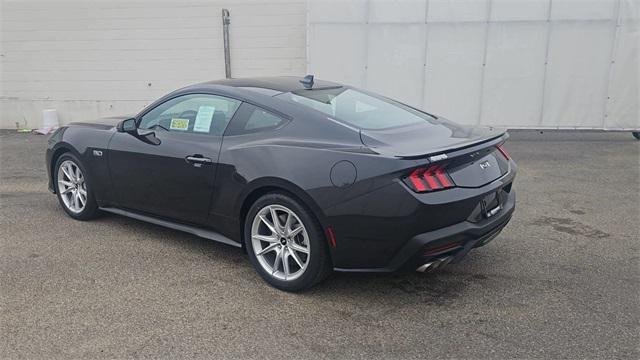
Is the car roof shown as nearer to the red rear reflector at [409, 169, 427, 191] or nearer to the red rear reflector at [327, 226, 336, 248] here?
the red rear reflector at [327, 226, 336, 248]

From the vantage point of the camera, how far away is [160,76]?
11.9m

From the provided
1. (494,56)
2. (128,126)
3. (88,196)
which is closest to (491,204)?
(128,126)

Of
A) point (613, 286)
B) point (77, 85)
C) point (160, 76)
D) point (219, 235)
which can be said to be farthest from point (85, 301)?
point (77, 85)

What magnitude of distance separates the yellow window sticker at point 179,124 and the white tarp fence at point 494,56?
21.1ft

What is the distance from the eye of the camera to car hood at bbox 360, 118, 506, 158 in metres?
3.37

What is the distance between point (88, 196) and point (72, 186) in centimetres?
34

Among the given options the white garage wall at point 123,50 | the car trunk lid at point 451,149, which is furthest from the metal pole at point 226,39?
the car trunk lid at point 451,149

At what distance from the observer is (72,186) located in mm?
5324

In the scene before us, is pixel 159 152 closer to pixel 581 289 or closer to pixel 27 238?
pixel 27 238

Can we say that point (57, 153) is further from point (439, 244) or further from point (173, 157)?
point (439, 244)

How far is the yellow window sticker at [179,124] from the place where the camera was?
439 cm

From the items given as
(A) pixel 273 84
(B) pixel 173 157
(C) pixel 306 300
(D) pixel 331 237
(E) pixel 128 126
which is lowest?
(C) pixel 306 300

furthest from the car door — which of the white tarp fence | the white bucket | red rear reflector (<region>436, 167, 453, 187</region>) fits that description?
the white bucket

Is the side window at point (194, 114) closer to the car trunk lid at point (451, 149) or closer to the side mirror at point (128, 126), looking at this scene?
the side mirror at point (128, 126)
